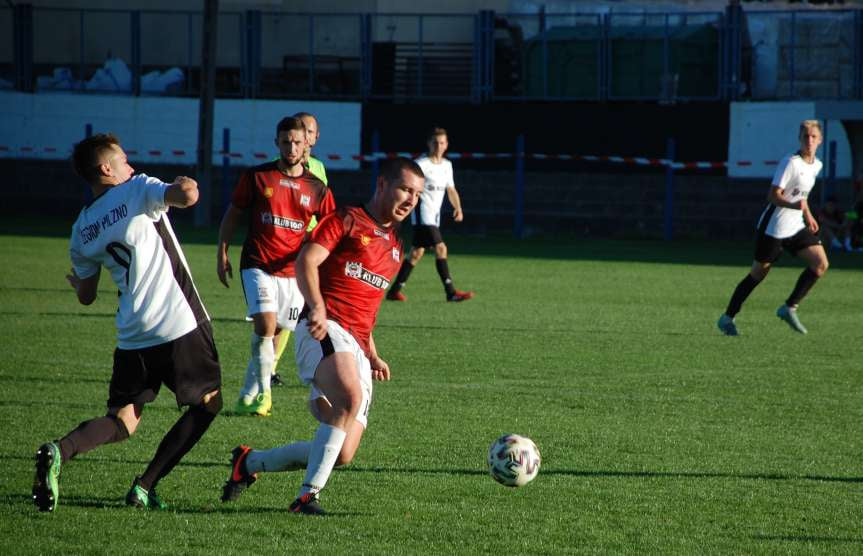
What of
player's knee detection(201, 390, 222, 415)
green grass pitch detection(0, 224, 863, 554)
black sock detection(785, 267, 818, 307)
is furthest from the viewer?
black sock detection(785, 267, 818, 307)

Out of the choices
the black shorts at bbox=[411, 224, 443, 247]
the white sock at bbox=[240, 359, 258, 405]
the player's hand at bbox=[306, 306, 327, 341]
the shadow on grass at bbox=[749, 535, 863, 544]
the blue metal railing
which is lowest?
the shadow on grass at bbox=[749, 535, 863, 544]

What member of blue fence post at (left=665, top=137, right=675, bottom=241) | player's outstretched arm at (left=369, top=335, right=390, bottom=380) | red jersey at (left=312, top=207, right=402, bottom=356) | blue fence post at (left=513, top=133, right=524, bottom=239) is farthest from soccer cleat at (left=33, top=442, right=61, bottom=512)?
blue fence post at (left=513, top=133, right=524, bottom=239)

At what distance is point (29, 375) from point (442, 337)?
4.30 metres

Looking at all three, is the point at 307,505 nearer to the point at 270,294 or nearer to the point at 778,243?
the point at 270,294

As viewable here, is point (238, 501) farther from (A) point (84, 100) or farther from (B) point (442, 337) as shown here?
(A) point (84, 100)

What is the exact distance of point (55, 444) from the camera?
572cm

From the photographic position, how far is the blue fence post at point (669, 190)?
26781 mm

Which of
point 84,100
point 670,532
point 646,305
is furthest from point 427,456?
Answer: point 84,100

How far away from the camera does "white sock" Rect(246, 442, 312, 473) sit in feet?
19.8

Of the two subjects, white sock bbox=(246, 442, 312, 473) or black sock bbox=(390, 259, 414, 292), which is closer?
white sock bbox=(246, 442, 312, 473)

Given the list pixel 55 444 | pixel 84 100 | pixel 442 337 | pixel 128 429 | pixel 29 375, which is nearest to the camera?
pixel 55 444

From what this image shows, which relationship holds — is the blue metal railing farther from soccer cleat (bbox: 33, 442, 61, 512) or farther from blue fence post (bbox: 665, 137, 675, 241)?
soccer cleat (bbox: 33, 442, 61, 512)

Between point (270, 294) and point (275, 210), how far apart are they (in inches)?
22.1

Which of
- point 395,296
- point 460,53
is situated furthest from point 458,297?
point 460,53
